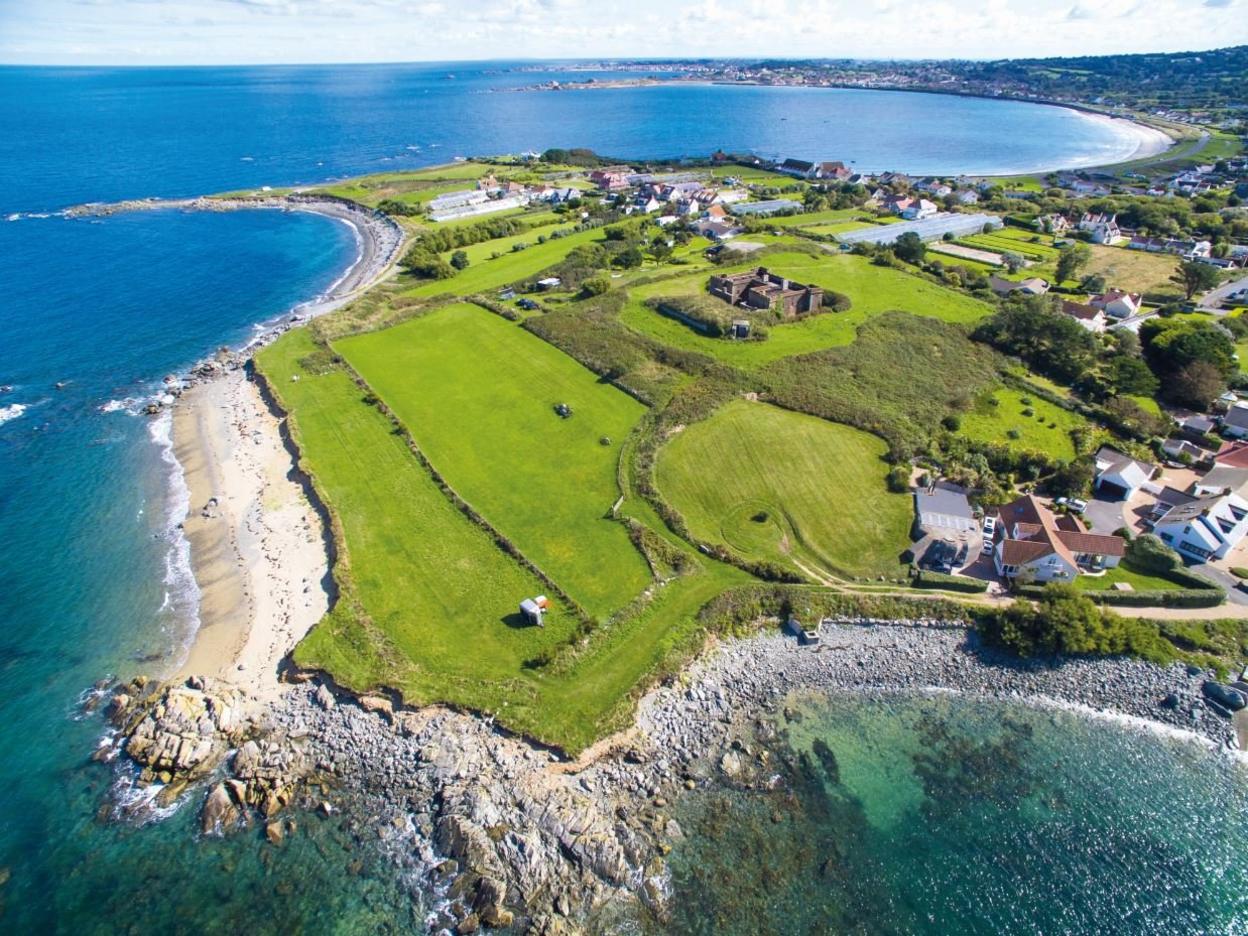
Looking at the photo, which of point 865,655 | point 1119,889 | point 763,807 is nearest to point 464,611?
point 763,807

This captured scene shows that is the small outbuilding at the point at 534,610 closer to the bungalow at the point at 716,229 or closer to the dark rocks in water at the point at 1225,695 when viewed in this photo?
the dark rocks in water at the point at 1225,695

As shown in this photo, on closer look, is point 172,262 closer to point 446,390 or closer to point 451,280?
point 451,280

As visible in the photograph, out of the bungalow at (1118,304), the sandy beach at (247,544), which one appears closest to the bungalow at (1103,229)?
the bungalow at (1118,304)

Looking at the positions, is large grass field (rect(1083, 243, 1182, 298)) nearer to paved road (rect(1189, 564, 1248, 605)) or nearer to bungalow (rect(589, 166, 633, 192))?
paved road (rect(1189, 564, 1248, 605))

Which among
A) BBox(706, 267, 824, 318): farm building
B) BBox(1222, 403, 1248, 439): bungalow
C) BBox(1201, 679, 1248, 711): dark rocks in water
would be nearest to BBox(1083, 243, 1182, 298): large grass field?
BBox(1222, 403, 1248, 439): bungalow

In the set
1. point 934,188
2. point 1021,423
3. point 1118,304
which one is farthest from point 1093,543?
point 934,188
